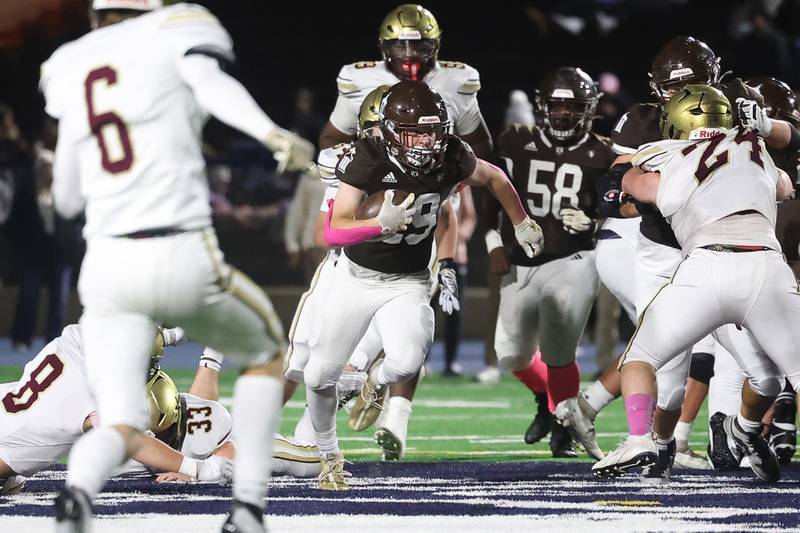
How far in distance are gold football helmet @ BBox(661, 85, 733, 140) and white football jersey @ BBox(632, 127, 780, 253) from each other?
0.20 feet

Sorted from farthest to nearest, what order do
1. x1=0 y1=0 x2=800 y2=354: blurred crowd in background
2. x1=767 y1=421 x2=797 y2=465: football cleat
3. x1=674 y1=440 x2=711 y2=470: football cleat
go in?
x1=0 y1=0 x2=800 y2=354: blurred crowd in background → x1=674 y1=440 x2=711 y2=470: football cleat → x1=767 y1=421 x2=797 y2=465: football cleat

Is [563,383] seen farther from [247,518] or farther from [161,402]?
[247,518]

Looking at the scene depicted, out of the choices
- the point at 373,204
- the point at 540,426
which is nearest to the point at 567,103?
the point at 540,426

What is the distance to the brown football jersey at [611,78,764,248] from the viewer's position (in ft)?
18.1

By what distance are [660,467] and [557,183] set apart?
1.80 meters

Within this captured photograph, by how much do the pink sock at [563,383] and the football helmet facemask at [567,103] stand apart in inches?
41.3

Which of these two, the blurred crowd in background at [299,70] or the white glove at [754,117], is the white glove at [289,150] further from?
the blurred crowd in background at [299,70]

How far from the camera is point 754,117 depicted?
5.15 metres

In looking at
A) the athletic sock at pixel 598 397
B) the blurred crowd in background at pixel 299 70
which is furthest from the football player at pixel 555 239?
the blurred crowd in background at pixel 299 70

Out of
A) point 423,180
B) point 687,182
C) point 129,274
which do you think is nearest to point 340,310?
point 423,180

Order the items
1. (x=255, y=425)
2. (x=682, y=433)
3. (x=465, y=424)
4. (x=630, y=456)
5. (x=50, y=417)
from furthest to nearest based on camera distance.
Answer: (x=465, y=424), (x=682, y=433), (x=630, y=456), (x=50, y=417), (x=255, y=425)

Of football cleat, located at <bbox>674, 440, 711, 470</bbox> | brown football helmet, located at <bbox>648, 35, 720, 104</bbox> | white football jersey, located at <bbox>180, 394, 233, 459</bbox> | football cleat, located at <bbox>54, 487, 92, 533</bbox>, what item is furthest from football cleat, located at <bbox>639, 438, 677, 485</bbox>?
football cleat, located at <bbox>54, 487, 92, 533</bbox>

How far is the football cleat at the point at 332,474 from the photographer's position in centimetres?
492

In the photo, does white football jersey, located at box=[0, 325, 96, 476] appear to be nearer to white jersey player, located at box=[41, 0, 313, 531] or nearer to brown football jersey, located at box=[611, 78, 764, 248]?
white jersey player, located at box=[41, 0, 313, 531]
